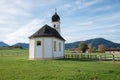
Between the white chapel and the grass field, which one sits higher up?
the white chapel

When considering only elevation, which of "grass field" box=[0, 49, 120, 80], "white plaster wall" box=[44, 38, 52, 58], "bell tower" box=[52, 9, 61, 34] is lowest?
"grass field" box=[0, 49, 120, 80]

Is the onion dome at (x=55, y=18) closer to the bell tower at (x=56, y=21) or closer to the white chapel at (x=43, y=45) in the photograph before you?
the bell tower at (x=56, y=21)

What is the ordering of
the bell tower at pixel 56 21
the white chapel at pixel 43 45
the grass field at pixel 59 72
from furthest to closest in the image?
1. the bell tower at pixel 56 21
2. the white chapel at pixel 43 45
3. the grass field at pixel 59 72

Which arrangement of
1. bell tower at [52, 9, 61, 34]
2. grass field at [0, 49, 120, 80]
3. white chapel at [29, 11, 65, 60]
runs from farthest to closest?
bell tower at [52, 9, 61, 34]
white chapel at [29, 11, 65, 60]
grass field at [0, 49, 120, 80]

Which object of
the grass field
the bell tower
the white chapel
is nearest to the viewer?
the grass field

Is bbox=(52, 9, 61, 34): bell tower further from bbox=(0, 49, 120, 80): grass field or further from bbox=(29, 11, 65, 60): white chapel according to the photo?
bbox=(0, 49, 120, 80): grass field

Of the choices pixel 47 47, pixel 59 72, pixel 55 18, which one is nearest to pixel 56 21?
pixel 55 18

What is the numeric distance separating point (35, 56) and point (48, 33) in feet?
A: 16.6

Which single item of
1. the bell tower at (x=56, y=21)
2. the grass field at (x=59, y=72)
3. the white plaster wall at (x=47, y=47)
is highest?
the bell tower at (x=56, y=21)

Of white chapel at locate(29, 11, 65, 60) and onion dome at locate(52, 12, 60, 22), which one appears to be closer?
white chapel at locate(29, 11, 65, 60)

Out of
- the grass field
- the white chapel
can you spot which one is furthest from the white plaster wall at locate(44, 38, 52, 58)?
the grass field

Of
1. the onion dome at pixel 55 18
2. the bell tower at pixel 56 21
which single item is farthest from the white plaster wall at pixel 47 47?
the onion dome at pixel 55 18

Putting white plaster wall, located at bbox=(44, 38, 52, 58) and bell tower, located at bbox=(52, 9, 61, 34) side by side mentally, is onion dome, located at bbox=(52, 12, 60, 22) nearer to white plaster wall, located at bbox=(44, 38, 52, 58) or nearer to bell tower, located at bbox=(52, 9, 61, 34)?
bell tower, located at bbox=(52, 9, 61, 34)

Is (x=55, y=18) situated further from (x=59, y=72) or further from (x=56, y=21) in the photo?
(x=59, y=72)
